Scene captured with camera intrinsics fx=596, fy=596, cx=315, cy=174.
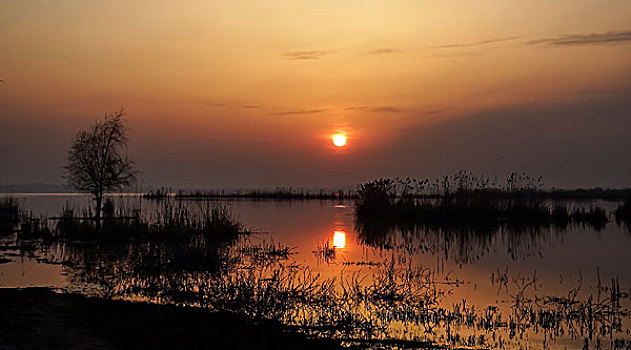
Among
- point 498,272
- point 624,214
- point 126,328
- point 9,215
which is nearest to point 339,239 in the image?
point 498,272

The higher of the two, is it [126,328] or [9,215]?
[9,215]

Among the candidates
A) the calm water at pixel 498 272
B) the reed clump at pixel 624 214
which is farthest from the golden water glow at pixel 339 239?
the reed clump at pixel 624 214

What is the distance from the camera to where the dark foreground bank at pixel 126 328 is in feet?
25.7

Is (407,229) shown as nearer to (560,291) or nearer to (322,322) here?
(560,291)

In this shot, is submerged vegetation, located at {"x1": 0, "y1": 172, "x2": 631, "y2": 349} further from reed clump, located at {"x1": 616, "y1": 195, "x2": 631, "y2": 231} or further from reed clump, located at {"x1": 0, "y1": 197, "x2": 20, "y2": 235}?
reed clump, located at {"x1": 616, "y1": 195, "x2": 631, "y2": 231}

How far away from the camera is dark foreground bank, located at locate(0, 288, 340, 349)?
782 centimetres

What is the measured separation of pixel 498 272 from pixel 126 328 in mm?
10660

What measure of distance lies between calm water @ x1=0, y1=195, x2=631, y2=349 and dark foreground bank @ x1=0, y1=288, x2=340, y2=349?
2.19 meters

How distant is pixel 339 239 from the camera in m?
24.8

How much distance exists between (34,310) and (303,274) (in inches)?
277

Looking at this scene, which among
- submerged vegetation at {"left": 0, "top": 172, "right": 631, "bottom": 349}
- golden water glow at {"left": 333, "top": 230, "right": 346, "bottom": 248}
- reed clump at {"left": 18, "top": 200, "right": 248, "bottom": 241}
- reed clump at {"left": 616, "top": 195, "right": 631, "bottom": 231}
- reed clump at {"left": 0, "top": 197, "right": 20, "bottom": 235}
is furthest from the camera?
reed clump at {"left": 616, "top": 195, "right": 631, "bottom": 231}

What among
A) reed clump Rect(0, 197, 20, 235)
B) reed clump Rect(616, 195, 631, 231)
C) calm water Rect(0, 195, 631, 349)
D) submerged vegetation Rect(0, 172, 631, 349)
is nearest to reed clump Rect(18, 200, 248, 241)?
submerged vegetation Rect(0, 172, 631, 349)

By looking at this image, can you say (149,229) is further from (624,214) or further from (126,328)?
(624,214)

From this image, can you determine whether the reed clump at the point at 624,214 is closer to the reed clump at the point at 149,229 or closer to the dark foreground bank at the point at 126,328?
the reed clump at the point at 149,229
